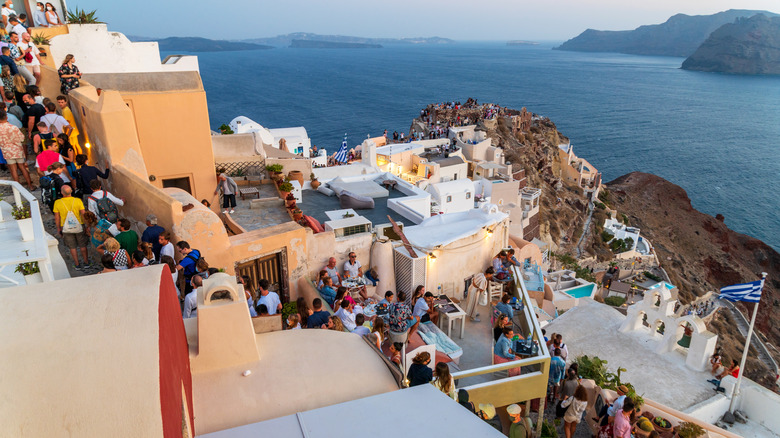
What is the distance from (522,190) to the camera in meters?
50.2

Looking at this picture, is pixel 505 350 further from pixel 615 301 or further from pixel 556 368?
pixel 615 301

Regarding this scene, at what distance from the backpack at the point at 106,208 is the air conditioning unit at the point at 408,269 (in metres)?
7.33

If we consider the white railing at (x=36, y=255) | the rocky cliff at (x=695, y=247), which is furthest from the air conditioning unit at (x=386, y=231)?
the rocky cliff at (x=695, y=247)

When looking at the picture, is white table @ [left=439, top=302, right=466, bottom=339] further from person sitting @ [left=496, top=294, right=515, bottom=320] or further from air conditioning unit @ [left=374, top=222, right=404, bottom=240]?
air conditioning unit @ [left=374, top=222, right=404, bottom=240]

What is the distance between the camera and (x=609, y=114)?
426 feet

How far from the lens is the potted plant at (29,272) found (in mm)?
6898

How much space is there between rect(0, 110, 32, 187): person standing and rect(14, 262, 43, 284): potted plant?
5158mm

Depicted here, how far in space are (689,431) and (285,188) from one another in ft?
41.5

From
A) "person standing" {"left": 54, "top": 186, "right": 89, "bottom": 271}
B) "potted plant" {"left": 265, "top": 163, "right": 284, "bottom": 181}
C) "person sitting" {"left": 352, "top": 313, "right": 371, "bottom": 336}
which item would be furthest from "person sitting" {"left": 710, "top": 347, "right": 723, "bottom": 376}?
"person standing" {"left": 54, "top": 186, "right": 89, "bottom": 271}

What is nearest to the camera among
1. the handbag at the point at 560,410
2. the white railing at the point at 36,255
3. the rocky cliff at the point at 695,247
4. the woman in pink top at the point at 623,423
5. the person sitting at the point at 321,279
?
the white railing at the point at 36,255

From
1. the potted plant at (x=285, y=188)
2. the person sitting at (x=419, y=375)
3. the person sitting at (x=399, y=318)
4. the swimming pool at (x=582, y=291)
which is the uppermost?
the potted plant at (x=285, y=188)

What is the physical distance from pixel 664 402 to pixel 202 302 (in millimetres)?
12536

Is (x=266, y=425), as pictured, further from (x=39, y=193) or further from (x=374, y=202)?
(x=374, y=202)

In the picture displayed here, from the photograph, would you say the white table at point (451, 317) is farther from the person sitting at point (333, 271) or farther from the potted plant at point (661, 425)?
the potted plant at point (661, 425)
